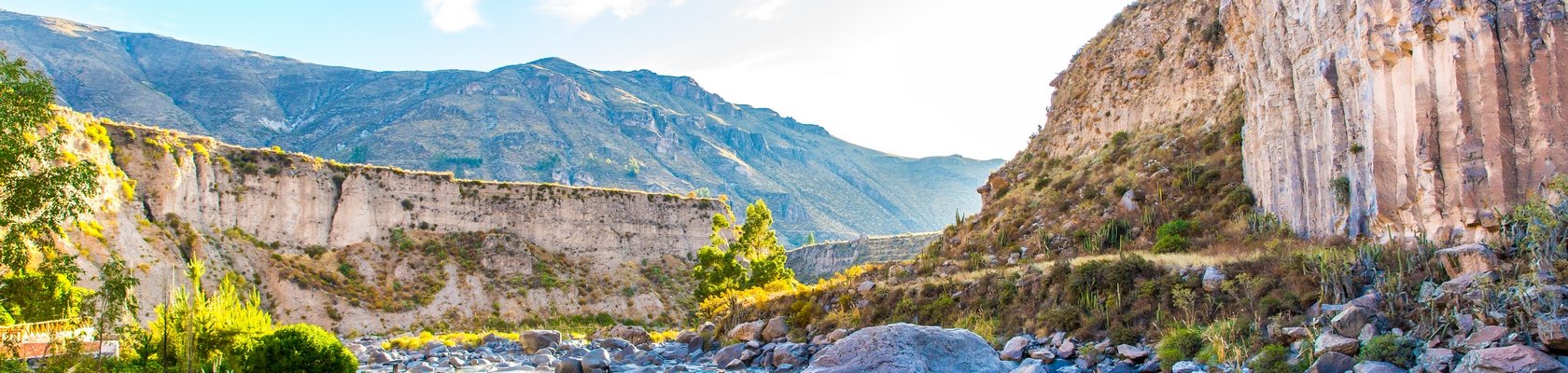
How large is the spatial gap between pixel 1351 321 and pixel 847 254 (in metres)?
70.0

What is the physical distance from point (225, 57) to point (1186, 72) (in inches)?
6875

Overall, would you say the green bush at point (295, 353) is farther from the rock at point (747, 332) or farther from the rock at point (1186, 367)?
the rock at point (1186, 367)

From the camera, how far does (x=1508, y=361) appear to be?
334 inches

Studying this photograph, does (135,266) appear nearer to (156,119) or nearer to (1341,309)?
(1341,309)

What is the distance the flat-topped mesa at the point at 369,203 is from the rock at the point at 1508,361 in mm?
40141

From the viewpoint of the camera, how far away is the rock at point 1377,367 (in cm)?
934

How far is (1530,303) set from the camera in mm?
9070

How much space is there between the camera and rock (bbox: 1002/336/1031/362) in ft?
47.9

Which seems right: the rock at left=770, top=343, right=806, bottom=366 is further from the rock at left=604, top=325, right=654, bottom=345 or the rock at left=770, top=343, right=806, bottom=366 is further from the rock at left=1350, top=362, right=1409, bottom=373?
the rock at left=1350, top=362, right=1409, bottom=373

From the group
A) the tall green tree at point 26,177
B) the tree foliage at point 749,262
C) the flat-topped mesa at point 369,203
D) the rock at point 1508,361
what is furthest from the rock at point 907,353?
the flat-topped mesa at point 369,203

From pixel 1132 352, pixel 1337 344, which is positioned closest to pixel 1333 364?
pixel 1337 344

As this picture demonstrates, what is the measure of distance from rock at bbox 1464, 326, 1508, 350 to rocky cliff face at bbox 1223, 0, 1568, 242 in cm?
360

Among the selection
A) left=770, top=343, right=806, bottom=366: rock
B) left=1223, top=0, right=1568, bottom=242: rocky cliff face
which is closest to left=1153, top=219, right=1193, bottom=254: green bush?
left=1223, top=0, right=1568, bottom=242: rocky cliff face

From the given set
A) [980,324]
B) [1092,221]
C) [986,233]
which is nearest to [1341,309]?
[980,324]
